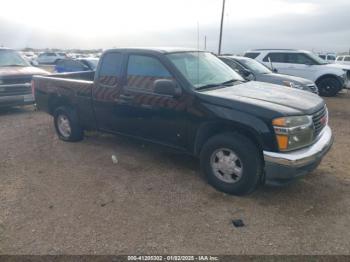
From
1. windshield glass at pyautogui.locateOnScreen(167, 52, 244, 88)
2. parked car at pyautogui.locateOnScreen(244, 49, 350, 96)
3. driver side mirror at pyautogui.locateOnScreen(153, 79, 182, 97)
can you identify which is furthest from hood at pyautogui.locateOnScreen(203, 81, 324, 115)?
parked car at pyautogui.locateOnScreen(244, 49, 350, 96)

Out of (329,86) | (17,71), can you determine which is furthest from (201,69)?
(329,86)

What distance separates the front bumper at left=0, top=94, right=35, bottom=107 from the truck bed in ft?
8.22

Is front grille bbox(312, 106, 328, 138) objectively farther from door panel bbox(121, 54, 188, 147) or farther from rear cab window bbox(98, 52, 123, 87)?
rear cab window bbox(98, 52, 123, 87)

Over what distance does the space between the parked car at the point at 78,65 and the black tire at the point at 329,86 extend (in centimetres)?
878

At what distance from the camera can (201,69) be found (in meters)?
4.76

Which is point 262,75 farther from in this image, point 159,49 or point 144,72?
point 144,72

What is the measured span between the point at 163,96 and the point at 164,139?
0.63m

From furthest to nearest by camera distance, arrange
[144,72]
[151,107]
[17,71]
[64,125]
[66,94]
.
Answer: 1. [17,71]
2. [64,125]
3. [66,94]
4. [144,72]
5. [151,107]

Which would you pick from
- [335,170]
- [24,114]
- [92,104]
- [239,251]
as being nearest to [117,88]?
[92,104]

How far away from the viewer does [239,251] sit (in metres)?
3.03

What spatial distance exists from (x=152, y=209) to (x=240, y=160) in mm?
1192

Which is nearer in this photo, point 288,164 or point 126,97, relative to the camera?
point 288,164

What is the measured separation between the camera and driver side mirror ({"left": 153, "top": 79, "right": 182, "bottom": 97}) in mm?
4141

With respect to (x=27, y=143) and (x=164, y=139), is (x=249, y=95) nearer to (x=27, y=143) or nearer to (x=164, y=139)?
(x=164, y=139)
